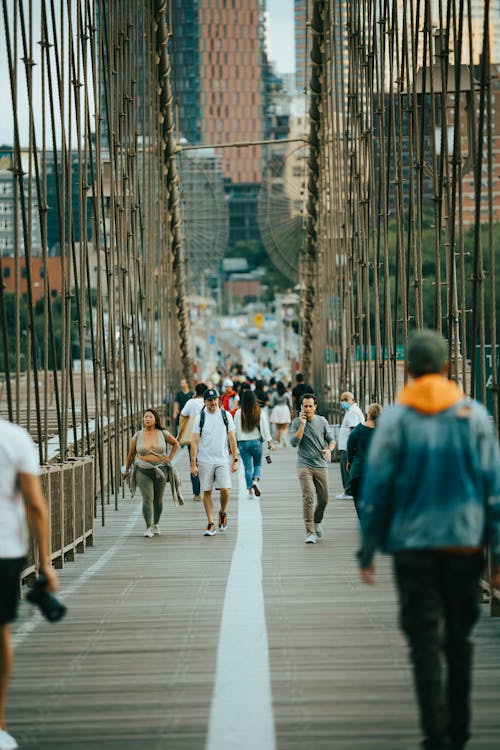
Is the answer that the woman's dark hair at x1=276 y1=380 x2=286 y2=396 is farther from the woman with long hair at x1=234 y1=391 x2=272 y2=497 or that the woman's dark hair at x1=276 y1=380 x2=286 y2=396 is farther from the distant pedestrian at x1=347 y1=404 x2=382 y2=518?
the distant pedestrian at x1=347 y1=404 x2=382 y2=518

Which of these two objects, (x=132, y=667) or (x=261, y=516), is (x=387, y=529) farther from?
(x=261, y=516)

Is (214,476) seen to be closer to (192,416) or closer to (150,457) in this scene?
(150,457)

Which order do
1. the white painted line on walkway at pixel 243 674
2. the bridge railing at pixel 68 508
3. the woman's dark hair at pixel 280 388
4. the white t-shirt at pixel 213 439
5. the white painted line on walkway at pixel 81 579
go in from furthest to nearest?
the woman's dark hair at pixel 280 388 → the white t-shirt at pixel 213 439 → the bridge railing at pixel 68 508 → the white painted line on walkway at pixel 81 579 → the white painted line on walkway at pixel 243 674

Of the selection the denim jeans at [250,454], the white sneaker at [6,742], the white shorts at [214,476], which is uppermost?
the white sneaker at [6,742]

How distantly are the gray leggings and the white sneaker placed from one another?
8161 millimetres

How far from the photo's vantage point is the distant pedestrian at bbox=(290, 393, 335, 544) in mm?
12617

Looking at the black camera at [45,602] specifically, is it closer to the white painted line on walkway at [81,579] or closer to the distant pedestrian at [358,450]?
the white painted line on walkway at [81,579]

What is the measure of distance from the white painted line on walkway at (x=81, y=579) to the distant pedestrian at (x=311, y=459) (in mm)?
1690

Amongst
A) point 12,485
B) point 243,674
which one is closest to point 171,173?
point 243,674

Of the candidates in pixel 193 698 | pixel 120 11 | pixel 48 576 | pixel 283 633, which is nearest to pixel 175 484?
pixel 283 633

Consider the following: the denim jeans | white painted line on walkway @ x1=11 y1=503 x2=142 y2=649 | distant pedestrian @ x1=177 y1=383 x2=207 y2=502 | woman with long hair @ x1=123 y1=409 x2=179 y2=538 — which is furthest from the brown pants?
the denim jeans

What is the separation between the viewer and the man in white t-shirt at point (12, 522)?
17.1 feet

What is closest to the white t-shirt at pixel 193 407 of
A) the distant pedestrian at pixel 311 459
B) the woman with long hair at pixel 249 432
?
the woman with long hair at pixel 249 432

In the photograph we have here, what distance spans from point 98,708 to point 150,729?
47 cm
